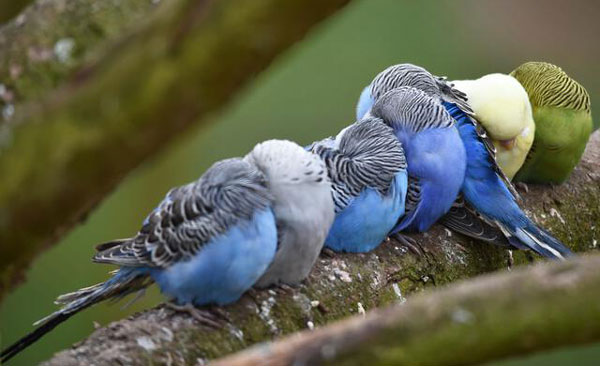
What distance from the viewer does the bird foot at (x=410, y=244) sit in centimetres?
381

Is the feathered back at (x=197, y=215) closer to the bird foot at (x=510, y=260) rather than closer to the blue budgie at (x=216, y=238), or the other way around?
the blue budgie at (x=216, y=238)

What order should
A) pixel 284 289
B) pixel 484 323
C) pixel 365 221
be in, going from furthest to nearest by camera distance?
pixel 365 221 < pixel 284 289 < pixel 484 323

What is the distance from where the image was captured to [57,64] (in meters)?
1.76

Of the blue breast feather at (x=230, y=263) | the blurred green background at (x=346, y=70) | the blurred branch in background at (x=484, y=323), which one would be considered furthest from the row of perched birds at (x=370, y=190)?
the blurred green background at (x=346, y=70)

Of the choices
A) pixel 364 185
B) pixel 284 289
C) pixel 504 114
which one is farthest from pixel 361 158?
pixel 504 114

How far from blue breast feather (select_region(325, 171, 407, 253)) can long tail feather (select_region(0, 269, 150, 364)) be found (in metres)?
0.82

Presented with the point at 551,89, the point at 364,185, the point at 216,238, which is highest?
the point at 216,238

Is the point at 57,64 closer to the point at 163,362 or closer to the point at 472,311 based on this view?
the point at 472,311

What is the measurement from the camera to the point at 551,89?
4461mm

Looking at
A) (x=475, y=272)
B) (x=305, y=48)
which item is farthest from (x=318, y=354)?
(x=305, y=48)

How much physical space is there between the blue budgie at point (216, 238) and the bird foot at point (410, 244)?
71 centimetres

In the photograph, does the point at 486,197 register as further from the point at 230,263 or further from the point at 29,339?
the point at 29,339

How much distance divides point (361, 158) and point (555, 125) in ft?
3.96

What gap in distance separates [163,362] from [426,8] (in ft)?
25.7
